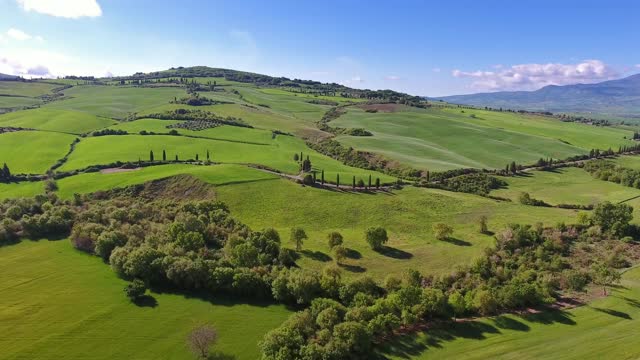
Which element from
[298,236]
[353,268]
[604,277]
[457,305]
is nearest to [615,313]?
[604,277]

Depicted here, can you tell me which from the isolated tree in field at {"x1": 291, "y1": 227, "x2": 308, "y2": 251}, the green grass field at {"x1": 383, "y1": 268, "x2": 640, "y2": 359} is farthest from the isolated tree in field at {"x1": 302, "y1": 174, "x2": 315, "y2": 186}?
the green grass field at {"x1": 383, "y1": 268, "x2": 640, "y2": 359}

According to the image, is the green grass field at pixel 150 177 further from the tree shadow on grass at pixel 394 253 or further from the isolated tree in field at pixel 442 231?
the isolated tree in field at pixel 442 231

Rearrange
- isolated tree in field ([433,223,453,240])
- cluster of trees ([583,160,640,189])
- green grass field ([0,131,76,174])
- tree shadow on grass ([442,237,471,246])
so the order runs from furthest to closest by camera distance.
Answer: green grass field ([0,131,76,174])
cluster of trees ([583,160,640,189])
isolated tree in field ([433,223,453,240])
tree shadow on grass ([442,237,471,246])

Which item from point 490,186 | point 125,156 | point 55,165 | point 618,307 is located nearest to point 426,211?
point 490,186

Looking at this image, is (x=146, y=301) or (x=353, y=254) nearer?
(x=146, y=301)

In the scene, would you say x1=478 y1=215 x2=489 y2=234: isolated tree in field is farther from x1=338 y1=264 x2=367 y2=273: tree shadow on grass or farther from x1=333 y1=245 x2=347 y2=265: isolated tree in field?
x1=333 y1=245 x2=347 y2=265: isolated tree in field

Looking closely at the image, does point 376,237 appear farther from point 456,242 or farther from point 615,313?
point 615,313
